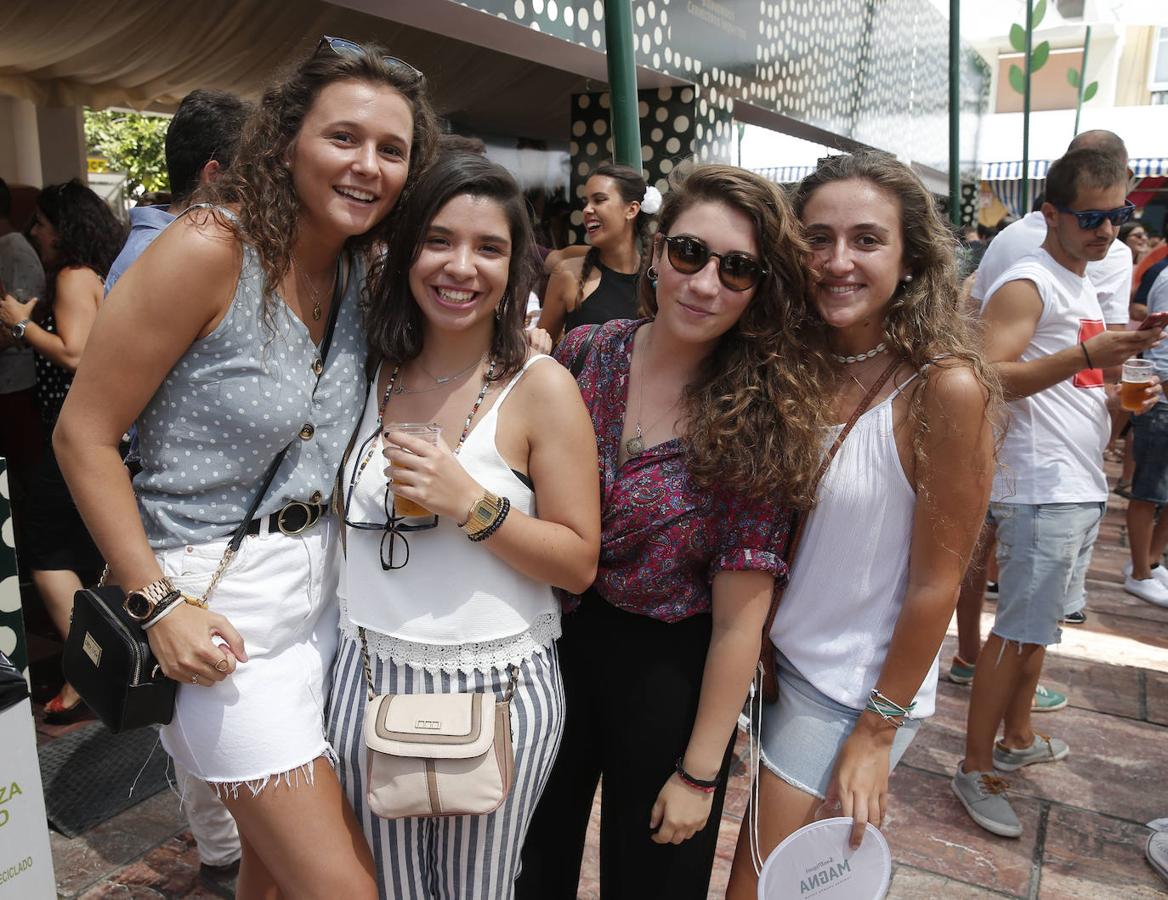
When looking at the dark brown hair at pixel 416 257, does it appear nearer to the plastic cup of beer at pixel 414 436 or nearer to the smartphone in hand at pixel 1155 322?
the plastic cup of beer at pixel 414 436

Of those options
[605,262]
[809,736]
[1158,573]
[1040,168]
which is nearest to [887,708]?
[809,736]

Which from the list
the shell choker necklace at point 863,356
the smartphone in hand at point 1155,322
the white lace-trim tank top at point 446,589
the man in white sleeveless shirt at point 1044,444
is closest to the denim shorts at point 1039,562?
the man in white sleeveless shirt at point 1044,444

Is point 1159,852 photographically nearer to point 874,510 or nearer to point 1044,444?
point 1044,444

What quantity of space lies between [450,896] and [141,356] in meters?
1.25

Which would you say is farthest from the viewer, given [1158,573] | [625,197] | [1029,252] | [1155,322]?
[1158,573]

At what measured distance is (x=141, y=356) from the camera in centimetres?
159

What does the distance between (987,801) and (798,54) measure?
827 centimetres

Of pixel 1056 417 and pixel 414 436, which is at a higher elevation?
pixel 414 436

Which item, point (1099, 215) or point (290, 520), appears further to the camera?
point (1099, 215)

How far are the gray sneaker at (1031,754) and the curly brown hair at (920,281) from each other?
2319mm

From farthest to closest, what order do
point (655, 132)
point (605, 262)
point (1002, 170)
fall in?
point (1002, 170)
point (655, 132)
point (605, 262)

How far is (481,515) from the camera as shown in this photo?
1.62 meters

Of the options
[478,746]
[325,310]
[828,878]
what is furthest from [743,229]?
[828,878]

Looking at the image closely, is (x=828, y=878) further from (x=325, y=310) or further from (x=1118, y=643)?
(x=1118, y=643)
